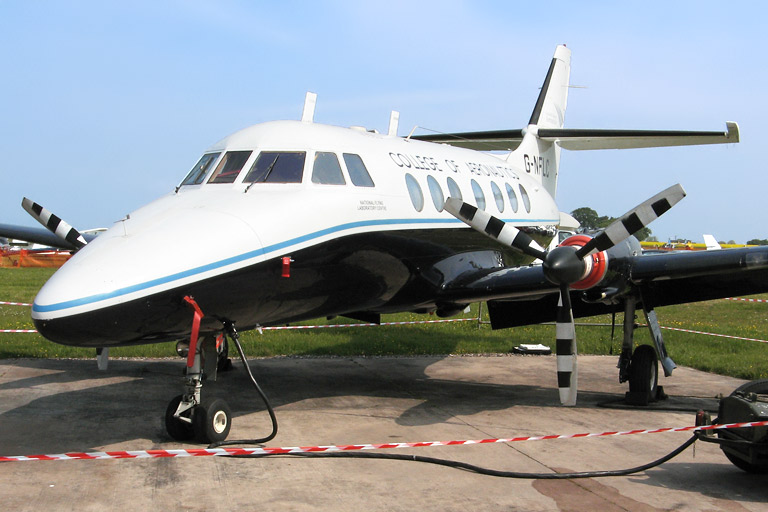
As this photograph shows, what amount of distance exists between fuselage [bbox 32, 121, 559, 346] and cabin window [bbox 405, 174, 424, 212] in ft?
0.07

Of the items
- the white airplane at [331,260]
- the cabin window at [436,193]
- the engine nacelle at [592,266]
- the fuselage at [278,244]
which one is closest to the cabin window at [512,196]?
the white airplane at [331,260]

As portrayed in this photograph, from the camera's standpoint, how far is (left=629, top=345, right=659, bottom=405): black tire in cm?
1090

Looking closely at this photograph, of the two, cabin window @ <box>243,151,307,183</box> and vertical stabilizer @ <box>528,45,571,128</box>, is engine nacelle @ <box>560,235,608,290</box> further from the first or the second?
vertical stabilizer @ <box>528,45,571,128</box>

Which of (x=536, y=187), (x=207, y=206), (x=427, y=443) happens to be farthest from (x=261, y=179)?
(x=536, y=187)

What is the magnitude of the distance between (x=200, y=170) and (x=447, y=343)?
9.04 meters

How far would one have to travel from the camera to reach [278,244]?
8.14 m

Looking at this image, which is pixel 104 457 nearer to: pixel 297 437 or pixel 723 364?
pixel 297 437

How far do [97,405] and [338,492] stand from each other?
480 cm

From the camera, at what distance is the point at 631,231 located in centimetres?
953

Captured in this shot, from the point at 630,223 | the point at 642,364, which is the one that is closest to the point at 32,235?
the point at 630,223

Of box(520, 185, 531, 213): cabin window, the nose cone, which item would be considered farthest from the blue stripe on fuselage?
box(520, 185, 531, 213): cabin window

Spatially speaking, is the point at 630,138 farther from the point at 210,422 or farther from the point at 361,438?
the point at 210,422

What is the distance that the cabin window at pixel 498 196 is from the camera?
13.2 metres

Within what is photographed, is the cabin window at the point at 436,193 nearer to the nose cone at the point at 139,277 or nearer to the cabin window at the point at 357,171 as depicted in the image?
the cabin window at the point at 357,171
